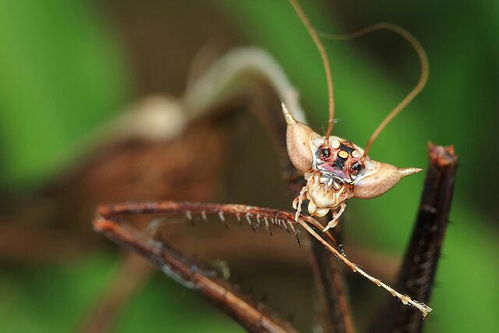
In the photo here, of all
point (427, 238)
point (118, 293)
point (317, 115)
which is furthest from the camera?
point (317, 115)

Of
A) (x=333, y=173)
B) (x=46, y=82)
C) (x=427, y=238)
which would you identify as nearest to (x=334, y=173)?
(x=333, y=173)

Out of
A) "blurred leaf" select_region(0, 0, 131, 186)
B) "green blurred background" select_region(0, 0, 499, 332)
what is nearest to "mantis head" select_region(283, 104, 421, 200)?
"green blurred background" select_region(0, 0, 499, 332)

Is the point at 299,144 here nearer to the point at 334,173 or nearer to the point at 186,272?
the point at 334,173

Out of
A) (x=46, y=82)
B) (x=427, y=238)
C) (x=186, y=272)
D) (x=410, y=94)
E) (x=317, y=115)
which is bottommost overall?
(x=186, y=272)

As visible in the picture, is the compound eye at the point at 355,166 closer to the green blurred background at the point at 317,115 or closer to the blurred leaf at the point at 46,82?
the green blurred background at the point at 317,115

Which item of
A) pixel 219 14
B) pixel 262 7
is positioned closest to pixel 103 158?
pixel 262 7
